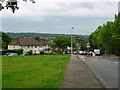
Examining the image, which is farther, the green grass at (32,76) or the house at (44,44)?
the house at (44,44)

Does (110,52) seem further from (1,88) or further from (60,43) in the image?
(1,88)

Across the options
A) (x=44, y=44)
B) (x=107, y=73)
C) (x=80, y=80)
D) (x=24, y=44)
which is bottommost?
(x=107, y=73)

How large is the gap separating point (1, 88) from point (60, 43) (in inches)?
3980

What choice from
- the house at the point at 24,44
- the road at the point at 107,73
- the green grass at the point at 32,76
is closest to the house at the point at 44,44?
the house at the point at 24,44

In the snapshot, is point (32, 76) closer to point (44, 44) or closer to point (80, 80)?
point (80, 80)

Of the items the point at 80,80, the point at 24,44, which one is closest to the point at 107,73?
the point at 80,80

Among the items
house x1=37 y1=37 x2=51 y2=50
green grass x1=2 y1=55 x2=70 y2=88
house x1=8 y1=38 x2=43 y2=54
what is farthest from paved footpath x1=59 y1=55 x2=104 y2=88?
house x1=37 y1=37 x2=51 y2=50

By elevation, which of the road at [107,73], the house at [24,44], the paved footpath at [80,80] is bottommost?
the road at [107,73]

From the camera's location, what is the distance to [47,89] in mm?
8758

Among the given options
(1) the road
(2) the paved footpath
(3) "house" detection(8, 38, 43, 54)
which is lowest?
(1) the road

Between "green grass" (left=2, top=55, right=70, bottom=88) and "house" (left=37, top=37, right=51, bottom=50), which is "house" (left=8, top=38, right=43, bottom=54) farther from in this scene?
"green grass" (left=2, top=55, right=70, bottom=88)

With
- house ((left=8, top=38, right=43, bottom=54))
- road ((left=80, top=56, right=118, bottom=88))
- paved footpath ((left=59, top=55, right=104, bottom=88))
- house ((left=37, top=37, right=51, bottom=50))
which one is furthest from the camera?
house ((left=37, top=37, right=51, bottom=50))

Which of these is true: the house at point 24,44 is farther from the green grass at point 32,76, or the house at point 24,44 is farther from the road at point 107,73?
the green grass at point 32,76

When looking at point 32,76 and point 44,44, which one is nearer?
point 32,76
